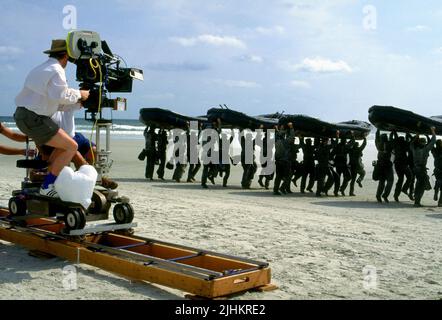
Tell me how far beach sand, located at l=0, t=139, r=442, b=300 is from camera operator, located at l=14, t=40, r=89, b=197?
121cm

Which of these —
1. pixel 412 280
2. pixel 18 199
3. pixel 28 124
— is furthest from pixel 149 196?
pixel 412 280

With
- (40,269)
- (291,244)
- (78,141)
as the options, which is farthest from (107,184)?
(291,244)

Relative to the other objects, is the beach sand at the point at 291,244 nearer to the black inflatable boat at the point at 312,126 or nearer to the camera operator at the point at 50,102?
the camera operator at the point at 50,102

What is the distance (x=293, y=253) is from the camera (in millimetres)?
6230

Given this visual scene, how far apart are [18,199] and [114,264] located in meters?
1.98

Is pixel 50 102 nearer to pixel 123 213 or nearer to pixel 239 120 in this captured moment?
pixel 123 213

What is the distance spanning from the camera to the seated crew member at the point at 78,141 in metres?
5.96

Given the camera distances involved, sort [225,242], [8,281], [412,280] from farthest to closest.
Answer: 1. [225,242]
2. [412,280]
3. [8,281]

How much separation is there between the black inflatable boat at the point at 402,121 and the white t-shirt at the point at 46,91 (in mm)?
8521

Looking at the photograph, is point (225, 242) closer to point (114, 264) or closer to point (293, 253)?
point (293, 253)

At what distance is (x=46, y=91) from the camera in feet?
17.9

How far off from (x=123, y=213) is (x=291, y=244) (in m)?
2.13

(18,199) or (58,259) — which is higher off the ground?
(18,199)

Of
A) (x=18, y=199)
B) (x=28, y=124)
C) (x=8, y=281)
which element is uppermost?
(x=28, y=124)
